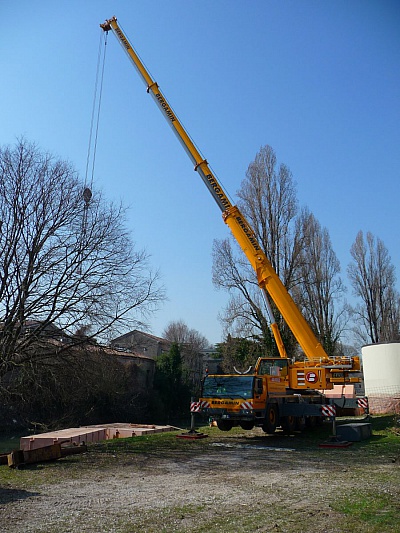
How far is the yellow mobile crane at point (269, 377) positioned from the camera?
1560 centimetres

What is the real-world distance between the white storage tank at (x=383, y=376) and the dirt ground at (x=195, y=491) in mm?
10440

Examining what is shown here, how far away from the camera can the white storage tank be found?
73.0 feet

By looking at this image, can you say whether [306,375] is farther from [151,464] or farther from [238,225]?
[151,464]

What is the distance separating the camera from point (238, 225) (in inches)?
759

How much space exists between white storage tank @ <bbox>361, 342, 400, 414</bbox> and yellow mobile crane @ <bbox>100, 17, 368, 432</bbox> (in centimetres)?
511

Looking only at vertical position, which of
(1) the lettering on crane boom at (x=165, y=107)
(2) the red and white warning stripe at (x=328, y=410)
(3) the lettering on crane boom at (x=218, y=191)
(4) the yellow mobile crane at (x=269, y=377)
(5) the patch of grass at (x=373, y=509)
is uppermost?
(1) the lettering on crane boom at (x=165, y=107)

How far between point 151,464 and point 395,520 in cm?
628

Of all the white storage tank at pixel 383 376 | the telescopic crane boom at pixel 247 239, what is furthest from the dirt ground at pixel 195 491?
the white storage tank at pixel 383 376

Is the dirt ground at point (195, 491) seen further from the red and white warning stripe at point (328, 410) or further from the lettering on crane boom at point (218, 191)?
the lettering on crane boom at point (218, 191)

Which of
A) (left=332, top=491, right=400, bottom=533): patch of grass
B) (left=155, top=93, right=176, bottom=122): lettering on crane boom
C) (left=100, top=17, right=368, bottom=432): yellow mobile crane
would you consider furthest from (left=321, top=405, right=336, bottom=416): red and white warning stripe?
(left=155, top=93, right=176, bottom=122): lettering on crane boom

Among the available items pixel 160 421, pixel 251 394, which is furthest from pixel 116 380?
pixel 160 421

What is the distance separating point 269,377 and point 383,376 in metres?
8.82

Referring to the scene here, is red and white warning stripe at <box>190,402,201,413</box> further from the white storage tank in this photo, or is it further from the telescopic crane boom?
the white storage tank

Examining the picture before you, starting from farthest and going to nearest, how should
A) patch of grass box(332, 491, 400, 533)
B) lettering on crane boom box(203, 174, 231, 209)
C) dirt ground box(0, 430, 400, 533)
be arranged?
lettering on crane boom box(203, 174, 231, 209), dirt ground box(0, 430, 400, 533), patch of grass box(332, 491, 400, 533)
